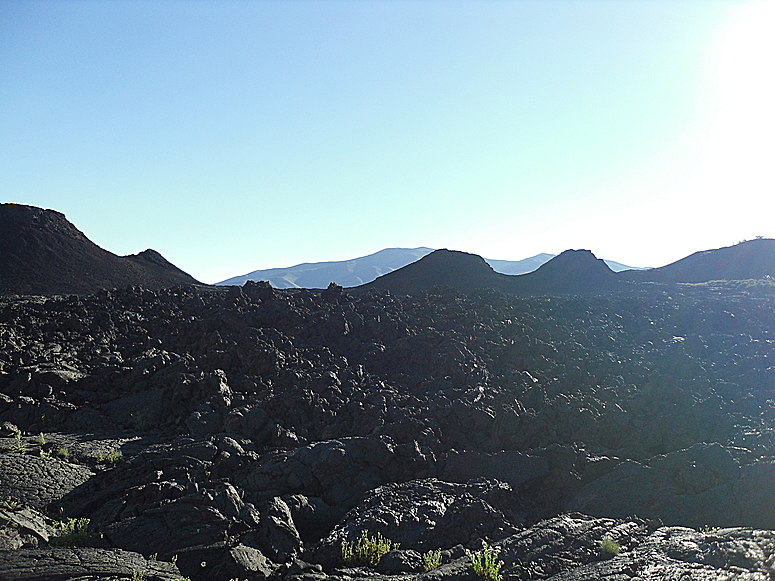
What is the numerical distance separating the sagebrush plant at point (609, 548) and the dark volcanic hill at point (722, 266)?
1670 inches

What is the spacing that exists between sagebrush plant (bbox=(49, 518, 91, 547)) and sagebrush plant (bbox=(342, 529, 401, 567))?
11.8ft

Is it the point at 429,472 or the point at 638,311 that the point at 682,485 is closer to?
the point at 429,472

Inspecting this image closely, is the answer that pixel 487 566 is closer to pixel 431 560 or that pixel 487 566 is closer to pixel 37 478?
pixel 431 560

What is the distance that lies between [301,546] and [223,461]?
301 centimetres

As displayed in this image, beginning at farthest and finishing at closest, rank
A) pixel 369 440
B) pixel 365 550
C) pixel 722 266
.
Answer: pixel 722 266 < pixel 369 440 < pixel 365 550

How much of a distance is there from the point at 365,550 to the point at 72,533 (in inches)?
163

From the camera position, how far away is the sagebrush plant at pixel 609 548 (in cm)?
798

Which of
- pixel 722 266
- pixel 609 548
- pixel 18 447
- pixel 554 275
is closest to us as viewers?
Answer: pixel 609 548

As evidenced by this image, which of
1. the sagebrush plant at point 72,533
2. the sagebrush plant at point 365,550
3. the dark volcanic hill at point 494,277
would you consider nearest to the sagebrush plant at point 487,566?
the sagebrush plant at point 365,550

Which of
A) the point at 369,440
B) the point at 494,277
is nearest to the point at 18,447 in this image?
the point at 369,440

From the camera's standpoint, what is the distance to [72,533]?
7.89 metres

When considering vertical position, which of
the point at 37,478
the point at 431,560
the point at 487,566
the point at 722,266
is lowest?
the point at 431,560

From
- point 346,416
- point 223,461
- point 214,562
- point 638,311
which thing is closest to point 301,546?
point 214,562

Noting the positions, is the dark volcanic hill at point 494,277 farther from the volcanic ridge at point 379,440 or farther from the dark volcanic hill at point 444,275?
the volcanic ridge at point 379,440
